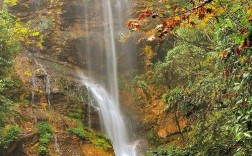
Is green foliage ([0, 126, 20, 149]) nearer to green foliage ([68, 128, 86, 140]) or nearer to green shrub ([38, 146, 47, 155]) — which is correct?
green shrub ([38, 146, 47, 155])

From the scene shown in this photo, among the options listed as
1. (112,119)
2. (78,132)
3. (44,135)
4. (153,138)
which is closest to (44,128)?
(44,135)

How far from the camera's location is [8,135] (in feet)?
38.8

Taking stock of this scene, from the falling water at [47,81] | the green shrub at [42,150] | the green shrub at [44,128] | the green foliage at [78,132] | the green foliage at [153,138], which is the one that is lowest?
the green foliage at [153,138]

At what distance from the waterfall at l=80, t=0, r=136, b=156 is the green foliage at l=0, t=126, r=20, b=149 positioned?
5.19 meters

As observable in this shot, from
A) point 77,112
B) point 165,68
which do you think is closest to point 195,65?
point 165,68

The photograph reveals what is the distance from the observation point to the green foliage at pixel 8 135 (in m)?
11.6

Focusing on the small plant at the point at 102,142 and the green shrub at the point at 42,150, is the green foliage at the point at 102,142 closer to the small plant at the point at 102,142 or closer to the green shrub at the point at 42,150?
the small plant at the point at 102,142

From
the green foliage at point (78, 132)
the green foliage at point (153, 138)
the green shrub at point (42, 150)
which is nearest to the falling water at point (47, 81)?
the green foliage at point (78, 132)

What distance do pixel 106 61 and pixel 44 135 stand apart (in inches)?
369

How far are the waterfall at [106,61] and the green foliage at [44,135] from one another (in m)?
3.64

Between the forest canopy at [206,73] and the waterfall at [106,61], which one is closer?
the forest canopy at [206,73]

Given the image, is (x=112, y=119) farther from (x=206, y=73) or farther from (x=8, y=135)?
(x=206, y=73)

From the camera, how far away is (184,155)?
850 centimetres

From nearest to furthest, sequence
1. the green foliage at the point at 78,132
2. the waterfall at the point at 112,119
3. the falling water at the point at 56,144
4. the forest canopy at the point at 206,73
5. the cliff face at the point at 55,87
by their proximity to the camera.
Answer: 1. the forest canopy at the point at 206,73
2. the falling water at the point at 56,144
3. the cliff face at the point at 55,87
4. the green foliage at the point at 78,132
5. the waterfall at the point at 112,119
